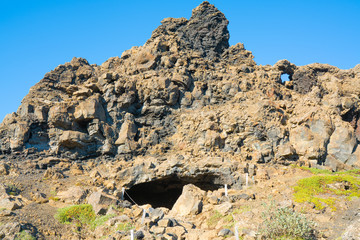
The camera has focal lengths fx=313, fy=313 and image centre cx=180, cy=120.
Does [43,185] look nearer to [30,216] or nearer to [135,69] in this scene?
[30,216]

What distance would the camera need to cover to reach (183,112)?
29.9 metres

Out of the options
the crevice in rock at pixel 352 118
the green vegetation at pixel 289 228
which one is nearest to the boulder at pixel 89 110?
the green vegetation at pixel 289 228

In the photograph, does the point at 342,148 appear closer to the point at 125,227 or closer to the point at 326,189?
the point at 326,189

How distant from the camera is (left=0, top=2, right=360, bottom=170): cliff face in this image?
2605 cm

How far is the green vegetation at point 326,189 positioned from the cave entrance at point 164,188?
7.02 metres

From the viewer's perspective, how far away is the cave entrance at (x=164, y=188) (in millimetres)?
26177

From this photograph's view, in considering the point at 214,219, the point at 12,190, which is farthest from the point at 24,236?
the point at 214,219

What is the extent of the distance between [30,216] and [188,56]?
22.4 meters

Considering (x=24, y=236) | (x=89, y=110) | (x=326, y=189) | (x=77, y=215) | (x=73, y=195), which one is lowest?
(x=326, y=189)

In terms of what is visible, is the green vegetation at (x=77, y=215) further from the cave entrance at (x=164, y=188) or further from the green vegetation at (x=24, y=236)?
the cave entrance at (x=164, y=188)

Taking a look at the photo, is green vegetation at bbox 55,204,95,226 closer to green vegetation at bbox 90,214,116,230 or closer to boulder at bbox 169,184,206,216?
green vegetation at bbox 90,214,116,230

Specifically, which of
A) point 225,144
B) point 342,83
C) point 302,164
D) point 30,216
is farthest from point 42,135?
point 342,83

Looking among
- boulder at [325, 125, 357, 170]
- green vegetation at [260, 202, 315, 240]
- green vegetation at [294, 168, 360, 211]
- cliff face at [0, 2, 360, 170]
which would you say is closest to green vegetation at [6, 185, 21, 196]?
cliff face at [0, 2, 360, 170]

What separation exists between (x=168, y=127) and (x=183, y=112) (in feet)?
6.91
